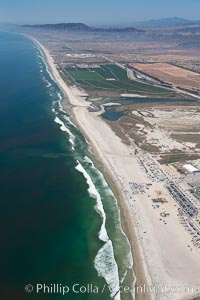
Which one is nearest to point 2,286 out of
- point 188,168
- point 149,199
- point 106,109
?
point 149,199

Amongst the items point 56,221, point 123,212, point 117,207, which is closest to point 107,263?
point 56,221

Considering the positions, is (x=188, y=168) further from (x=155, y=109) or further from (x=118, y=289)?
(x=155, y=109)

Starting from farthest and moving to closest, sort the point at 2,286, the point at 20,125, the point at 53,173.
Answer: the point at 20,125 → the point at 53,173 → the point at 2,286

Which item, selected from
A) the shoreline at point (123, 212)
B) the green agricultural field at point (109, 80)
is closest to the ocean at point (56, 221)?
the shoreline at point (123, 212)

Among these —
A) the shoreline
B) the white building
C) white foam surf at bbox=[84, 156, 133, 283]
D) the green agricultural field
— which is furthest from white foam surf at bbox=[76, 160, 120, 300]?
the green agricultural field

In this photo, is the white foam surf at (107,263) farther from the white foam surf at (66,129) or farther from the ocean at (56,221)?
the white foam surf at (66,129)

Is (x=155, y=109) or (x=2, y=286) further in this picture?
(x=155, y=109)
